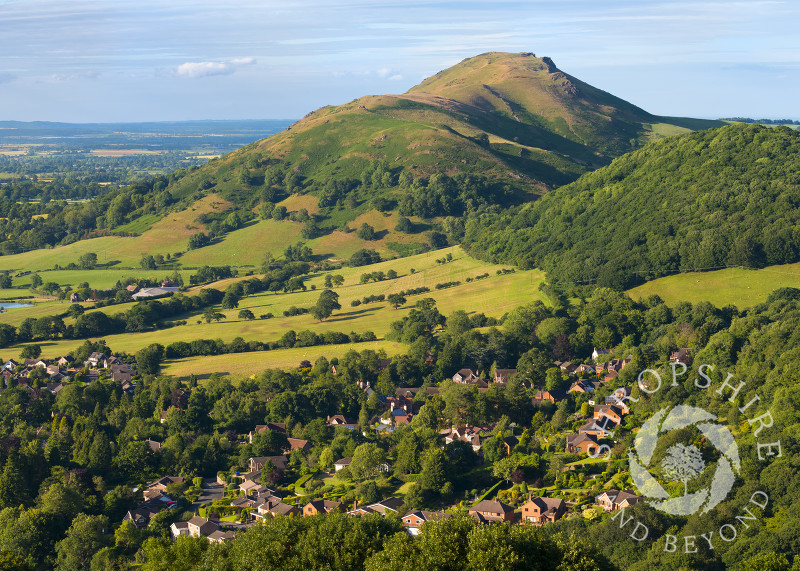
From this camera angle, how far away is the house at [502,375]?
224 ft

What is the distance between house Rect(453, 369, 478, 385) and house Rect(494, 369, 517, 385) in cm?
174

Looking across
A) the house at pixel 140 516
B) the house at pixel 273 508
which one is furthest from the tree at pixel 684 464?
the house at pixel 140 516

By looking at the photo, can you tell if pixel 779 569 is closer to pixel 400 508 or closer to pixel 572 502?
pixel 572 502

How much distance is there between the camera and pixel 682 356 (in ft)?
213

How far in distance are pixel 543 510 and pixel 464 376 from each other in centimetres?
2628

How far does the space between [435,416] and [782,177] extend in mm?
56246

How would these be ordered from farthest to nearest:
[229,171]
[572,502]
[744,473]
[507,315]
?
[229,171] < [507,315] < [572,502] < [744,473]

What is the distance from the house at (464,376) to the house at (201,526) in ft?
92.1

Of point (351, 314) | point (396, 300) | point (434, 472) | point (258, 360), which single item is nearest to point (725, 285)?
point (396, 300)

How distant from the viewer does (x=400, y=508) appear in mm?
46250

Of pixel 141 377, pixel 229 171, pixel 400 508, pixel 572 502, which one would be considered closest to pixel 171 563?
pixel 400 508

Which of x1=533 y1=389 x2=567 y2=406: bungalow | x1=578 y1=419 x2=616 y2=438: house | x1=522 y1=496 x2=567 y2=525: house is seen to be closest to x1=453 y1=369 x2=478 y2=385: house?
x1=533 y1=389 x2=567 y2=406: bungalow

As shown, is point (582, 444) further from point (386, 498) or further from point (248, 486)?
point (248, 486)

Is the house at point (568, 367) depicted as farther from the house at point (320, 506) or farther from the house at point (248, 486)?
the house at point (248, 486)
